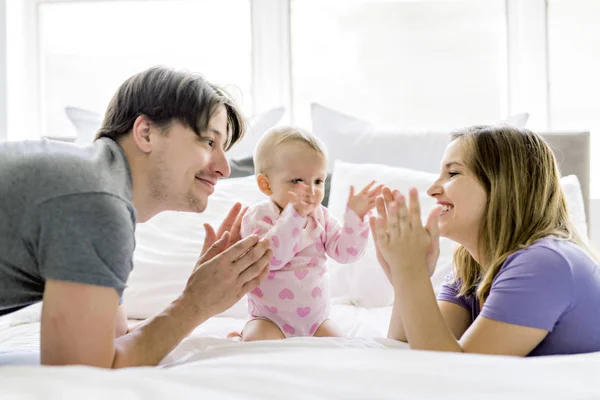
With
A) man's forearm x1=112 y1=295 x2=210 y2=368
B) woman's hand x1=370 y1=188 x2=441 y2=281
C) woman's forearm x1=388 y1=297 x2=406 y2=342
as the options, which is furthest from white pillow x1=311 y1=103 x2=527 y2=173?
man's forearm x1=112 y1=295 x2=210 y2=368

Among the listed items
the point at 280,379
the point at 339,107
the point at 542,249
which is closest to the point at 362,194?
the point at 542,249

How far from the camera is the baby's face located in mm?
1710

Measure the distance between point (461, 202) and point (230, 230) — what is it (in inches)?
22.1

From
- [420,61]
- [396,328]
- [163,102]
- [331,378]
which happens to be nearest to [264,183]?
[163,102]

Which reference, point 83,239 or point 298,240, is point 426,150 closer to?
point 298,240

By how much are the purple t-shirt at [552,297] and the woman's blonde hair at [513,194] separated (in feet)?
0.28

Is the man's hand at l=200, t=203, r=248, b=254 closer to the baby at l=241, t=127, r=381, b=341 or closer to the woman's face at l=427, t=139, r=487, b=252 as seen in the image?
the baby at l=241, t=127, r=381, b=341

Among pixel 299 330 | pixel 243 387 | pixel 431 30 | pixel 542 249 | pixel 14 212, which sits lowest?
pixel 299 330

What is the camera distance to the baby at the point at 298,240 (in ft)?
5.59

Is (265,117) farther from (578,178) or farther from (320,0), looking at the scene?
(578,178)

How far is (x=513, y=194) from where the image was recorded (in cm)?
150

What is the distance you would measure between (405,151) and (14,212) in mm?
1659

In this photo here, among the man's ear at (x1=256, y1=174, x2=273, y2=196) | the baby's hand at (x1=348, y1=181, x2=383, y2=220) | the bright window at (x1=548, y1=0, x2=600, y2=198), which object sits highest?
the bright window at (x1=548, y1=0, x2=600, y2=198)

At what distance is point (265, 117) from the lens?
2797 millimetres
